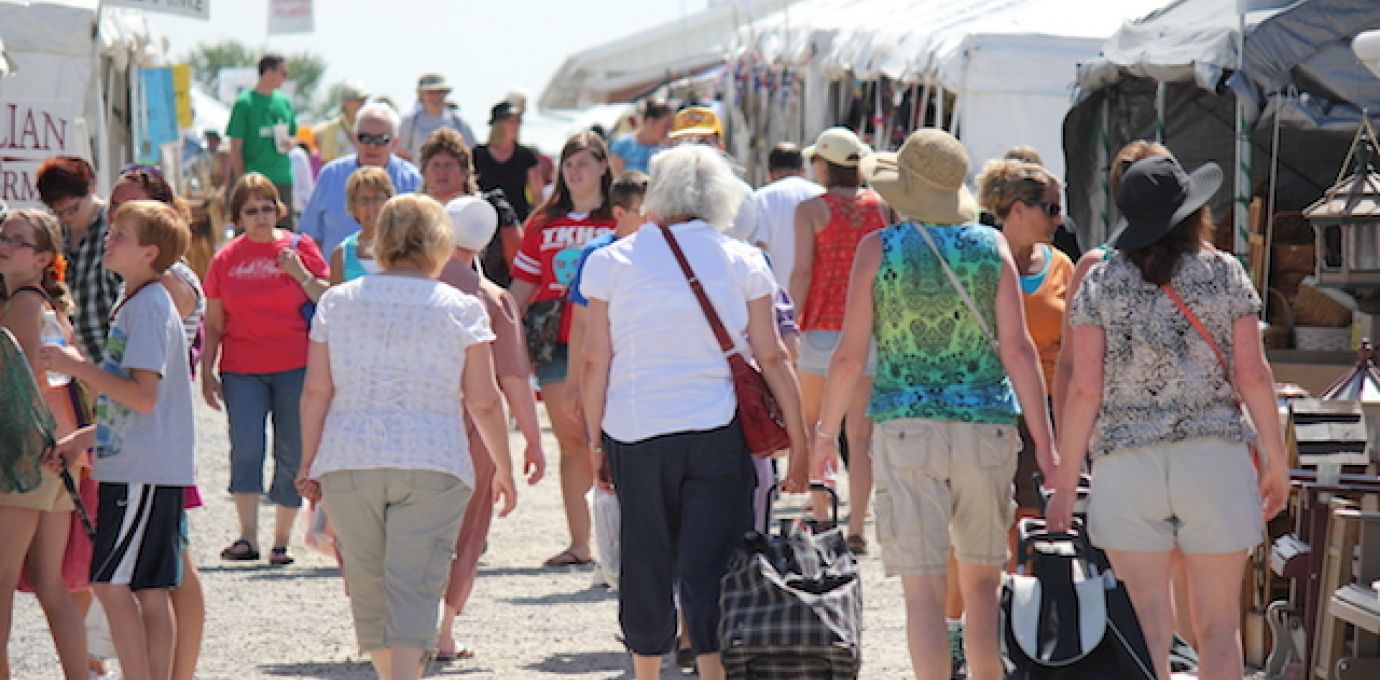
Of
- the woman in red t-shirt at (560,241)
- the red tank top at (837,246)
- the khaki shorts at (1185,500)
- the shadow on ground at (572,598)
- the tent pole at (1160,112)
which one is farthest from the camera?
the tent pole at (1160,112)

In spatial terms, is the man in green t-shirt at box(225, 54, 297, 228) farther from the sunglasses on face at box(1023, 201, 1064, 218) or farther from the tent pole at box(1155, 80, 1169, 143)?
the sunglasses on face at box(1023, 201, 1064, 218)

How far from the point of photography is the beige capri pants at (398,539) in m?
6.13

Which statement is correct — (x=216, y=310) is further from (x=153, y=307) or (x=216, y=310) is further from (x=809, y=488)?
(x=809, y=488)

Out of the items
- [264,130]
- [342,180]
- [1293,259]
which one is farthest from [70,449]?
[264,130]

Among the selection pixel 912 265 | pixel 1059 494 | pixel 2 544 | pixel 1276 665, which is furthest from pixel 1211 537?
pixel 2 544

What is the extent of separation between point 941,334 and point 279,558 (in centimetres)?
478

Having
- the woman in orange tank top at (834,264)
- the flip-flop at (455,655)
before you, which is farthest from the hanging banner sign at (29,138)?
the flip-flop at (455,655)

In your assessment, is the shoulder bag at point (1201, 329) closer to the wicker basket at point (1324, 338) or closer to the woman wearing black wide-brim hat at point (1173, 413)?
the woman wearing black wide-brim hat at point (1173, 413)

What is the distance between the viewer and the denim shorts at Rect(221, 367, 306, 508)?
9.83 metres

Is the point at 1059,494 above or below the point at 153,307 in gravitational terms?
below

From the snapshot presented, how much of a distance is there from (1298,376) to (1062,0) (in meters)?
4.72

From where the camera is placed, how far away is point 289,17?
2925 cm

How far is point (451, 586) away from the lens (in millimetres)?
7656

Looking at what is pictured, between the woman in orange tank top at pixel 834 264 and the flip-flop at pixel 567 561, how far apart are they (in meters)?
1.27
